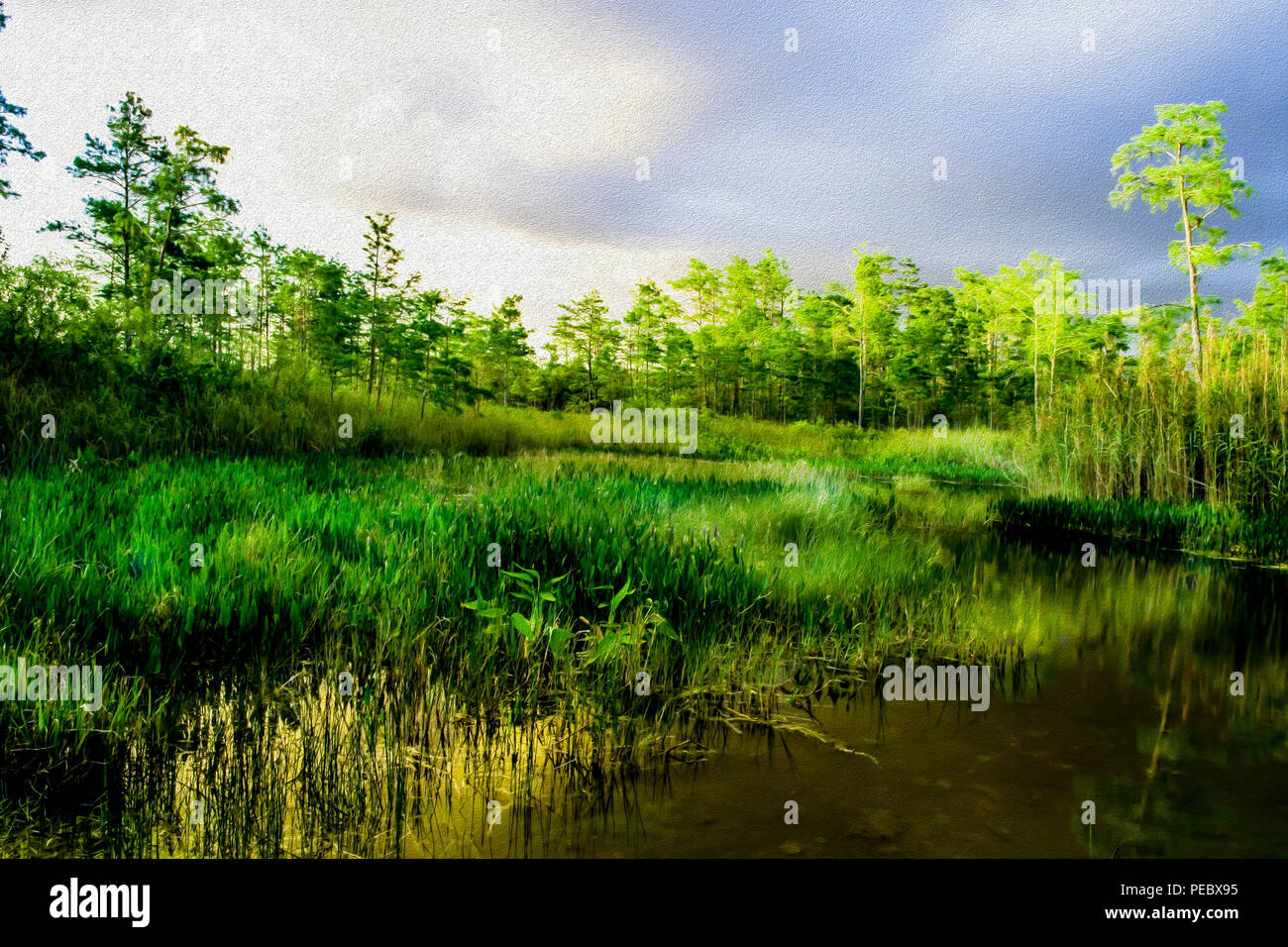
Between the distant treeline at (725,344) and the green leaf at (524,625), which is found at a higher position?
the distant treeline at (725,344)

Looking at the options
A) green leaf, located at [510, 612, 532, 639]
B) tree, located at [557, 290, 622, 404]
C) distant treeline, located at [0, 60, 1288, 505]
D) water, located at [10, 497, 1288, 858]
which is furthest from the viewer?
tree, located at [557, 290, 622, 404]

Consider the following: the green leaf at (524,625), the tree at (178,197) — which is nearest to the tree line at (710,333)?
the tree at (178,197)

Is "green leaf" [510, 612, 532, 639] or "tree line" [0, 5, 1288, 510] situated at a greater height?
"tree line" [0, 5, 1288, 510]

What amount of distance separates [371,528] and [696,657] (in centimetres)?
295

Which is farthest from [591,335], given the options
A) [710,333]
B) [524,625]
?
[524,625]

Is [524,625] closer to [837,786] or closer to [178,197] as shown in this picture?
[837,786]

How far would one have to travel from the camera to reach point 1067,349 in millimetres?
33156

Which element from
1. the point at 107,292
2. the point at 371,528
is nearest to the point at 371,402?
the point at 107,292

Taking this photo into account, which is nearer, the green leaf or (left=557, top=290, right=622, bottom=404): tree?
the green leaf

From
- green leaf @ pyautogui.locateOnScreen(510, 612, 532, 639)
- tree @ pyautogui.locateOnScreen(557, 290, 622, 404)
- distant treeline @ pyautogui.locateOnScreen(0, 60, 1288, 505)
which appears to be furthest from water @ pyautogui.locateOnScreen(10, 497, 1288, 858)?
tree @ pyautogui.locateOnScreen(557, 290, 622, 404)

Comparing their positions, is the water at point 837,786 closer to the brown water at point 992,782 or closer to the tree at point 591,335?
the brown water at point 992,782

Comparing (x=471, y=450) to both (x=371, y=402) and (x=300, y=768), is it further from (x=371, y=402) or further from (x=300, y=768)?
(x=300, y=768)

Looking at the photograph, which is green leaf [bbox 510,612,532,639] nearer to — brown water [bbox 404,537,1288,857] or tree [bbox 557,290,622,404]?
brown water [bbox 404,537,1288,857]

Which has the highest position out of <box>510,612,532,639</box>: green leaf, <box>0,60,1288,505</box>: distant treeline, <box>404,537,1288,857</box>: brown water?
<box>0,60,1288,505</box>: distant treeline
